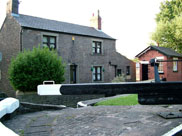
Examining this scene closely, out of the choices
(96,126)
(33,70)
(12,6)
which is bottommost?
(96,126)

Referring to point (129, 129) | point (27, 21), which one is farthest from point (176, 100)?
point (27, 21)

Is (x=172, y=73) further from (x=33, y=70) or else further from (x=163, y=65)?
(x=33, y=70)

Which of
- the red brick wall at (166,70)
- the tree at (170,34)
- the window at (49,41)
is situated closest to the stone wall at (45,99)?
the window at (49,41)

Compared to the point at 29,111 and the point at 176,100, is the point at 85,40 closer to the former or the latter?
the point at 29,111

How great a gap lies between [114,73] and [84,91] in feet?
65.7

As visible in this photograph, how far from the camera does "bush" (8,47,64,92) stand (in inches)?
455

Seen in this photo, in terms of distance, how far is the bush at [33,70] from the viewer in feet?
37.9

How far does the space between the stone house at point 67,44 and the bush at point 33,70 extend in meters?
4.04

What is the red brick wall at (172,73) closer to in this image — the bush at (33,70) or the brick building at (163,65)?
the brick building at (163,65)

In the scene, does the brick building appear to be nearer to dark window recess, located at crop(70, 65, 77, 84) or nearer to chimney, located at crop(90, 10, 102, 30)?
chimney, located at crop(90, 10, 102, 30)

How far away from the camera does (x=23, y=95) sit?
464 inches

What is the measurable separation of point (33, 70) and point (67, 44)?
7240 millimetres

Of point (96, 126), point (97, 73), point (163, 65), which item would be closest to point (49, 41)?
point (97, 73)

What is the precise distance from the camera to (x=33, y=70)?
457 inches
